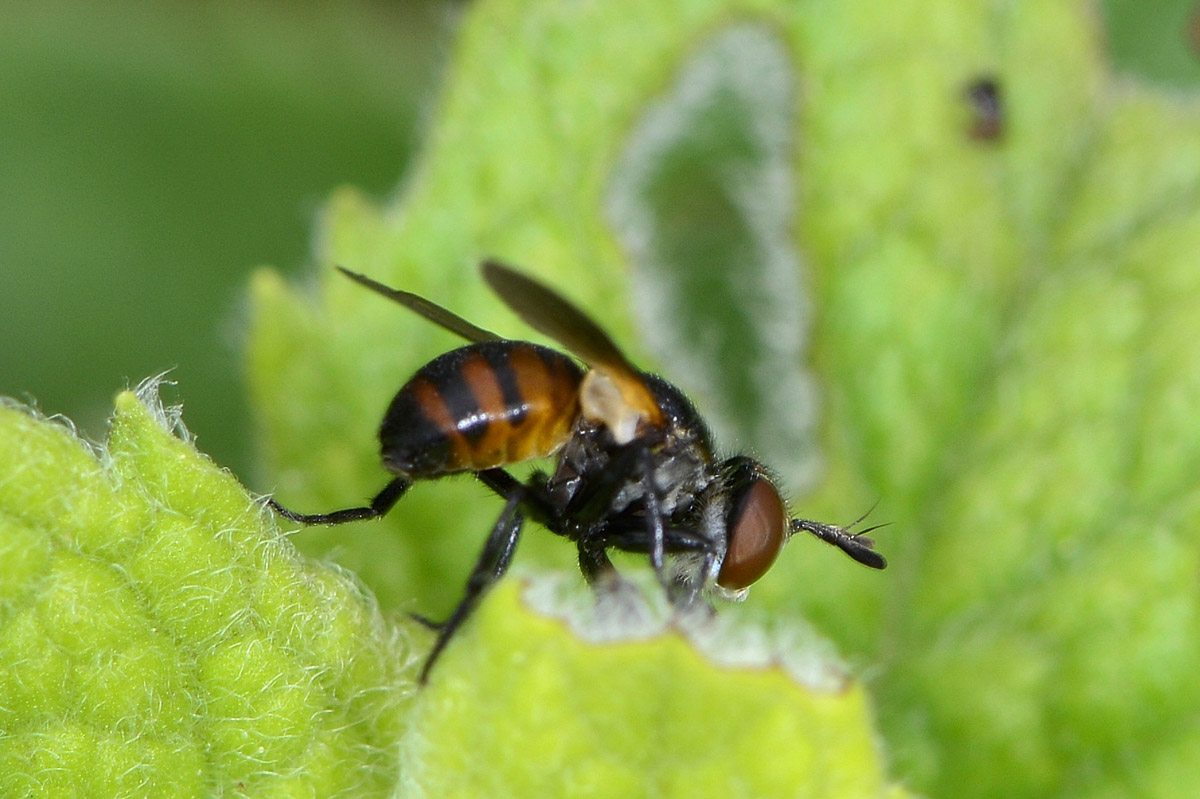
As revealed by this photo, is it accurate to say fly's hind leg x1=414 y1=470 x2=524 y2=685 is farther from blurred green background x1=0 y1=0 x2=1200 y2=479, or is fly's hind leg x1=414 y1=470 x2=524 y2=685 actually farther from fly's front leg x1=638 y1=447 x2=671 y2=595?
blurred green background x1=0 y1=0 x2=1200 y2=479

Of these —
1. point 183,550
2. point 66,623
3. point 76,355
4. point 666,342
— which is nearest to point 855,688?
point 183,550

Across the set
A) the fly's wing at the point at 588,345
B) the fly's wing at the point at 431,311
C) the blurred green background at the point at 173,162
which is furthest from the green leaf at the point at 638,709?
the blurred green background at the point at 173,162

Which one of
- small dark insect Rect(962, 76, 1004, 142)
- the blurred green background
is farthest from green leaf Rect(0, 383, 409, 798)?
the blurred green background

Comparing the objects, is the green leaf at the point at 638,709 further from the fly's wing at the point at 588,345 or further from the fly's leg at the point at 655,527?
the fly's leg at the point at 655,527

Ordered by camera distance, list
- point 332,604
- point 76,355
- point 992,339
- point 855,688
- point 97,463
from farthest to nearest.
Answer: point 76,355 < point 992,339 < point 332,604 < point 97,463 < point 855,688

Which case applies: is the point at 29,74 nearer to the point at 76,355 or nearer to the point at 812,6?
the point at 76,355

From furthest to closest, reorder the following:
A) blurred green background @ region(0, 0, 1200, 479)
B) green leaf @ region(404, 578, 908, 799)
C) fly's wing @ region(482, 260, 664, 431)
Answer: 1. blurred green background @ region(0, 0, 1200, 479)
2. fly's wing @ region(482, 260, 664, 431)
3. green leaf @ region(404, 578, 908, 799)

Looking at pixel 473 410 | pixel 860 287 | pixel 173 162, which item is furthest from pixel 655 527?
pixel 173 162
